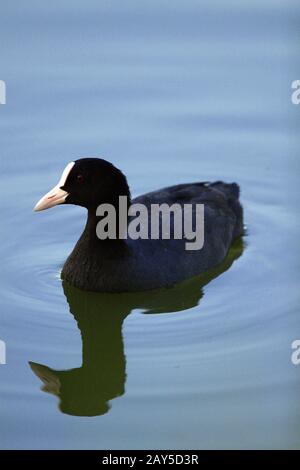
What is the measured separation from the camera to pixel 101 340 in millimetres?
8633

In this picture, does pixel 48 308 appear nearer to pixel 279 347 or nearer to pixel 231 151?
pixel 279 347

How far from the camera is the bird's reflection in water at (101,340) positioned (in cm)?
779

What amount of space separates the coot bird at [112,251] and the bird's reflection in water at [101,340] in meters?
0.08

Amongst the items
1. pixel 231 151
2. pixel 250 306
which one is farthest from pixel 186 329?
pixel 231 151

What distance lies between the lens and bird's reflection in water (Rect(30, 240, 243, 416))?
25.5ft

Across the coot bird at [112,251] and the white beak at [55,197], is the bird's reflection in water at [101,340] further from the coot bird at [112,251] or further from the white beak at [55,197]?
the white beak at [55,197]

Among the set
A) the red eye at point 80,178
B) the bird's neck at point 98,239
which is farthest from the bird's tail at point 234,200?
the red eye at point 80,178

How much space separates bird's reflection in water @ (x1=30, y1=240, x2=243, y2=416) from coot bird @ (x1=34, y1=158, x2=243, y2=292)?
76 mm

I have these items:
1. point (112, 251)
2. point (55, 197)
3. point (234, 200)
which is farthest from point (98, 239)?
point (234, 200)

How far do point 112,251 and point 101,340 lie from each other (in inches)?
29.1

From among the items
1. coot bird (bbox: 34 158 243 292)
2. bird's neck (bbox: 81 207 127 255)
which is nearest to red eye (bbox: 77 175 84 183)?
coot bird (bbox: 34 158 243 292)

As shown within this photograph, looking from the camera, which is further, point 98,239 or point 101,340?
point 98,239

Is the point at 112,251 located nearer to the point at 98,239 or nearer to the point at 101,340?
the point at 98,239

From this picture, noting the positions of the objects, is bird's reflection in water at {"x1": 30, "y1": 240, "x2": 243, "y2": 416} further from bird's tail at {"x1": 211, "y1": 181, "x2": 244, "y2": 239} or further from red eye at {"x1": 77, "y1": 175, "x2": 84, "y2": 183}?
red eye at {"x1": 77, "y1": 175, "x2": 84, "y2": 183}
